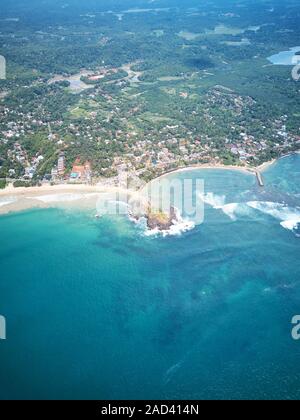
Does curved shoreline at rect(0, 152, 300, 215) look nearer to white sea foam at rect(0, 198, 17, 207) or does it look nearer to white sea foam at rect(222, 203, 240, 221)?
white sea foam at rect(0, 198, 17, 207)

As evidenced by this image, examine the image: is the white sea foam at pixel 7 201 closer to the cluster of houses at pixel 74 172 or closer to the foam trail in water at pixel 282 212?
the cluster of houses at pixel 74 172

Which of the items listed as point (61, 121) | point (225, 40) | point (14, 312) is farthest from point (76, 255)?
point (225, 40)

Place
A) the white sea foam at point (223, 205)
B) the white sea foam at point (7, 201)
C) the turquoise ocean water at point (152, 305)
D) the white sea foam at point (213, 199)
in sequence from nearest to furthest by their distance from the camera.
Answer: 1. the turquoise ocean water at point (152, 305)
2. the white sea foam at point (223, 205)
3. the white sea foam at point (213, 199)
4. the white sea foam at point (7, 201)

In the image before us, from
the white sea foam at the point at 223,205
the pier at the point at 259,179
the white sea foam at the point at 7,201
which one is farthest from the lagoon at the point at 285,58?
the white sea foam at the point at 7,201

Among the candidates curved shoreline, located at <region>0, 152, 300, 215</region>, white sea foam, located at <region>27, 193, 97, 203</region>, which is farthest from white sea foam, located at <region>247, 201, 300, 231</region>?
white sea foam, located at <region>27, 193, 97, 203</region>

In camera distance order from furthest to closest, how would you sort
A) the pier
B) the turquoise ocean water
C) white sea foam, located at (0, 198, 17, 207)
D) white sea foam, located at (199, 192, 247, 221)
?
the pier < white sea foam, located at (0, 198, 17, 207) < white sea foam, located at (199, 192, 247, 221) < the turquoise ocean water

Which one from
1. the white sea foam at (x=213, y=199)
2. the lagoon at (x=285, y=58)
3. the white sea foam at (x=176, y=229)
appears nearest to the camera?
the white sea foam at (x=176, y=229)

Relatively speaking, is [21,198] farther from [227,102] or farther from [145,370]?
[227,102]

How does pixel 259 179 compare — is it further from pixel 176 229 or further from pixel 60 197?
pixel 60 197
